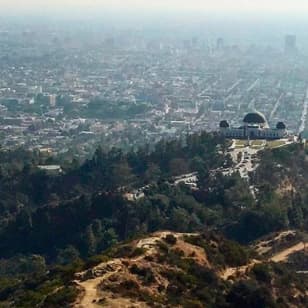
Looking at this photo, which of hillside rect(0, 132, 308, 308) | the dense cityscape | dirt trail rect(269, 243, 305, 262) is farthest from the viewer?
the dense cityscape

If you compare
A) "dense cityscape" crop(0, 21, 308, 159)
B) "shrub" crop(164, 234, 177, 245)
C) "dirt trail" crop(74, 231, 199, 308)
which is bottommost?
"dense cityscape" crop(0, 21, 308, 159)

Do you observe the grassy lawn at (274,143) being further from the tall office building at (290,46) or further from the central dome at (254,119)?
the tall office building at (290,46)

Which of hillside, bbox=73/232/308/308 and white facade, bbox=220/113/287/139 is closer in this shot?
hillside, bbox=73/232/308/308

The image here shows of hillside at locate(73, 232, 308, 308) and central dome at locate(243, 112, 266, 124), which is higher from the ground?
hillside at locate(73, 232, 308, 308)

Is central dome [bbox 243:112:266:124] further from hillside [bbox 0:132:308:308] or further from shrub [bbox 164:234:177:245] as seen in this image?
shrub [bbox 164:234:177:245]

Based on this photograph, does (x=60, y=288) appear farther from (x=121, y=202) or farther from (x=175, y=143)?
(x=175, y=143)

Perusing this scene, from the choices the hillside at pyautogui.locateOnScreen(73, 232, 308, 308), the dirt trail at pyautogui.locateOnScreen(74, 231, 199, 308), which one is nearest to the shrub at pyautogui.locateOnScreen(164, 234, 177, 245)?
the hillside at pyautogui.locateOnScreen(73, 232, 308, 308)

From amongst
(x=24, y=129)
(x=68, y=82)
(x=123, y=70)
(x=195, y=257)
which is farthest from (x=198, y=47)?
(x=195, y=257)

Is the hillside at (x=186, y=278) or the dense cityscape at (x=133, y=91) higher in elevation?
the hillside at (x=186, y=278)

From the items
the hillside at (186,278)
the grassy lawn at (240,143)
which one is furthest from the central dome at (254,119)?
the hillside at (186,278)
